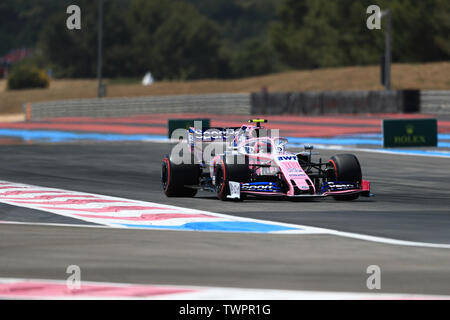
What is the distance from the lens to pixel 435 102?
5128 cm

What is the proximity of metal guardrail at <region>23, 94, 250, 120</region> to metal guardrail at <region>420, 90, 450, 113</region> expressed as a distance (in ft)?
38.1

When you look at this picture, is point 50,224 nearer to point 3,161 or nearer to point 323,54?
point 3,161

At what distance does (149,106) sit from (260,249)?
49971 millimetres

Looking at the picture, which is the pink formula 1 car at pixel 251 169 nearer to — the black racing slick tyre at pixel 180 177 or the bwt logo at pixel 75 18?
the black racing slick tyre at pixel 180 177

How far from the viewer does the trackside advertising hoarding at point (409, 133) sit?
3072 centimetres

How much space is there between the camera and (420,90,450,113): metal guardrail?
51125 mm

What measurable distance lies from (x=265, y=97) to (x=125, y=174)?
35361 millimetres

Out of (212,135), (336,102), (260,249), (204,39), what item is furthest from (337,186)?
(204,39)

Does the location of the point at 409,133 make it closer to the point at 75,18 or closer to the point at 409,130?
the point at 409,130

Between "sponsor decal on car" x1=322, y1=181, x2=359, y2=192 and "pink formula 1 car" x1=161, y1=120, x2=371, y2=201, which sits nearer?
"pink formula 1 car" x1=161, y1=120, x2=371, y2=201

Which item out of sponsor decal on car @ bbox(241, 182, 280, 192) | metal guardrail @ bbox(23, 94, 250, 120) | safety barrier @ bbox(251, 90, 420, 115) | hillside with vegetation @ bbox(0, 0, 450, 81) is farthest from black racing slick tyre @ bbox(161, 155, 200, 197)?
hillside with vegetation @ bbox(0, 0, 450, 81)

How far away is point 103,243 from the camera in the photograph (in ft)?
37.9

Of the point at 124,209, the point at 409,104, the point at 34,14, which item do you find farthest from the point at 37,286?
the point at 34,14

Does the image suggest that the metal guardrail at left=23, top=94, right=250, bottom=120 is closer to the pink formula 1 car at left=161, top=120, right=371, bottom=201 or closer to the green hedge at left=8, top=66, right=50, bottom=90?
the green hedge at left=8, top=66, right=50, bottom=90
